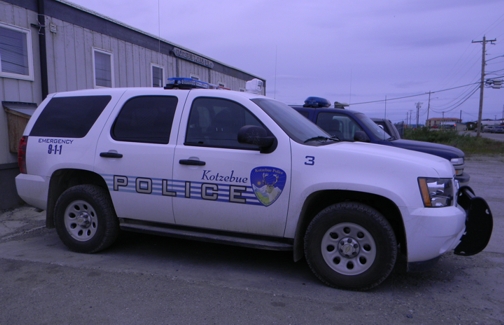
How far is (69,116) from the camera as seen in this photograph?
5301 millimetres

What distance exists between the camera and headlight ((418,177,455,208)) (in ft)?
12.5

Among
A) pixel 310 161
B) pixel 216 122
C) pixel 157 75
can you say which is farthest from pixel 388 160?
pixel 157 75

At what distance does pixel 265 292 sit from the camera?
4.06 metres

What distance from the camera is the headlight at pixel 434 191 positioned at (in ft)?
12.5

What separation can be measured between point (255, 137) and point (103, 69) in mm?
6992

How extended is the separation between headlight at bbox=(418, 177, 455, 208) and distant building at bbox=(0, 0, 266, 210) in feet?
21.2

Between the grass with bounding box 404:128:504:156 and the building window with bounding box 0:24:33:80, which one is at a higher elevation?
the building window with bounding box 0:24:33:80

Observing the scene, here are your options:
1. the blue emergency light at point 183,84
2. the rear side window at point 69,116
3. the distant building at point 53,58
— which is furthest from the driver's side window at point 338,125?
the distant building at point 53,58

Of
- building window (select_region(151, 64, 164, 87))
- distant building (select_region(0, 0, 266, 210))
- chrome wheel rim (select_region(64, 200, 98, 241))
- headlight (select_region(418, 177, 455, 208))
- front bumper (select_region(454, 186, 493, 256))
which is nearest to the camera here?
headlight (select_region(418, 177, 455, 208))

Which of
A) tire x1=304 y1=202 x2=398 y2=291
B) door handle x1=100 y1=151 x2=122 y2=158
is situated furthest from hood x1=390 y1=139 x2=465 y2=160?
door handle x1=100 y1=151 x2=122 y2=158

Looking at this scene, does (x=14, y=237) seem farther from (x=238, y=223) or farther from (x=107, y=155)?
(x=238, y=223)

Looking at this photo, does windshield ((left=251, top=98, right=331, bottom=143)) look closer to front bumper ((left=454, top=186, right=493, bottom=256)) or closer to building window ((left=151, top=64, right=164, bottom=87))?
front bumper ((left=454, top=186, right=493, bottom=256))

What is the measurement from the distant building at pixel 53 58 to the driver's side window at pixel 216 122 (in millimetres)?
4160

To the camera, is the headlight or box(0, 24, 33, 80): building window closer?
the headlight
